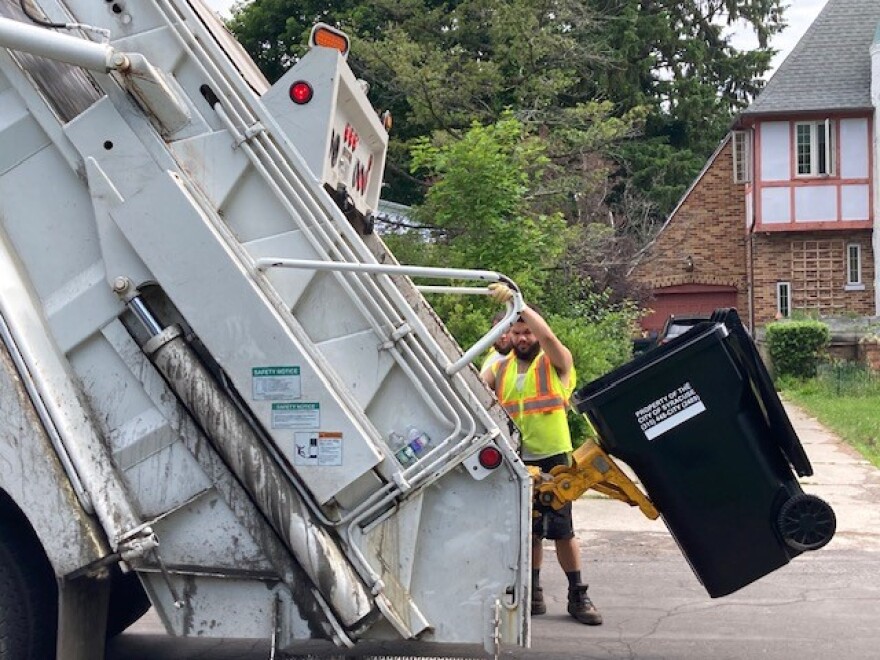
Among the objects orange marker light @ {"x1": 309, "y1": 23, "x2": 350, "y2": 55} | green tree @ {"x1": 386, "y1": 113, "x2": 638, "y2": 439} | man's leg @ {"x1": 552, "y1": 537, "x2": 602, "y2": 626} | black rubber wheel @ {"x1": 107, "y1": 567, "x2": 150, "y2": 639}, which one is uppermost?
orange marker light @ {"x1": 309, "y1": 23, "x2": 350, "y2": 55}

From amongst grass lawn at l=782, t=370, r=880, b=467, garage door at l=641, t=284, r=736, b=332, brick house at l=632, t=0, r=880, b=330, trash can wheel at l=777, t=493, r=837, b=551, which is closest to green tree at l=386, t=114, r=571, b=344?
grass lawn at l=782, t=370, r=880, b=467

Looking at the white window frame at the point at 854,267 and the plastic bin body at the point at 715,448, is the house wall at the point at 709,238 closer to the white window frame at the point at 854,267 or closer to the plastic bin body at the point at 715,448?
the white window frame at the point at 854,267

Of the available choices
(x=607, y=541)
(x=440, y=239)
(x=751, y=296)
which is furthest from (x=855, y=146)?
(x=607, y=541)

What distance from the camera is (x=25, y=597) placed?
13.7 ft

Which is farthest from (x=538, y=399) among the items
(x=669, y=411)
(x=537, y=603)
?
(x=669, y=411)

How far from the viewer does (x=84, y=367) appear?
4176 millimetres

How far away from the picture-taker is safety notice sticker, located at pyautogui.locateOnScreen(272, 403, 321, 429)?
406cm

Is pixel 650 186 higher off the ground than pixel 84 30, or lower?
lower

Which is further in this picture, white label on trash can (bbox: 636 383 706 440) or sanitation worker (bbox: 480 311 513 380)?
sanitation worker (bbox: 480 311 513 380)

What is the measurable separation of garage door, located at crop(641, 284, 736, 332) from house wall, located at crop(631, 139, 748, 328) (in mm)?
95

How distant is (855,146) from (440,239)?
1843 cm

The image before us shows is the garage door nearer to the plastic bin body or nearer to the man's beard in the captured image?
the man's beard

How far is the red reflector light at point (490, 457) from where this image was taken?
13.6 ft

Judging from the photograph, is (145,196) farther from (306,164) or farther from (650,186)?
(650,186)
